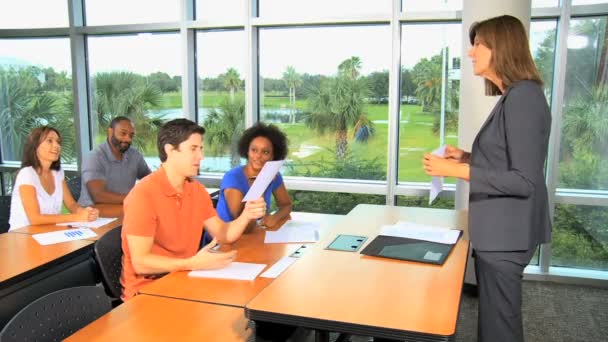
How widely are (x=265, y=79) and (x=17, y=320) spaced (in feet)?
12.1

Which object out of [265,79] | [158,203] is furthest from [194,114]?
[158,203]

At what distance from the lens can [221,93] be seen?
495 cm

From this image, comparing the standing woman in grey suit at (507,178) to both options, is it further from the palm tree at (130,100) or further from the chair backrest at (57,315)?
the palm tree at (130,100)

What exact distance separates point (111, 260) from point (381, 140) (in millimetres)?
2797

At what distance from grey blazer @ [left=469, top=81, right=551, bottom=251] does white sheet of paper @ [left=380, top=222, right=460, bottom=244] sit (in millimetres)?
438

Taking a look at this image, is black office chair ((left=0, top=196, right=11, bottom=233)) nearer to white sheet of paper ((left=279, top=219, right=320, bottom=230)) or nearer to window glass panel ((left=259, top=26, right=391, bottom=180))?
white sheet of paper ((left=279, top=219, right=320, bottom=230))

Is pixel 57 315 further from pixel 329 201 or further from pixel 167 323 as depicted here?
pixel 329 201

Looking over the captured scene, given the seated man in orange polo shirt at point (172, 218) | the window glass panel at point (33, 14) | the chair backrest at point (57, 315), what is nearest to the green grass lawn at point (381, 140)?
the window glass panel at point (33, 14)

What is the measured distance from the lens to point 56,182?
134 inches

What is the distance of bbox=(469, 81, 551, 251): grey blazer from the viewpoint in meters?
1.75

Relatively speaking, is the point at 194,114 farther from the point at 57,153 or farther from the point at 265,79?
the point at 57,153

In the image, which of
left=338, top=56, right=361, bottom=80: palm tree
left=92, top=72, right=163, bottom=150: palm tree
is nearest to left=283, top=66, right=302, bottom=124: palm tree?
left=338, top=56, right=361, bottom=80: palm tree

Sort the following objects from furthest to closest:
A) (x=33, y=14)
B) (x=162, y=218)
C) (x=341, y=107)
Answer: (x=33, y=14)
(x=341, y=107)
(x=162, y=218)

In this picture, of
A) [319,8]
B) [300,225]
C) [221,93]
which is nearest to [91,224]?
[300,225]
